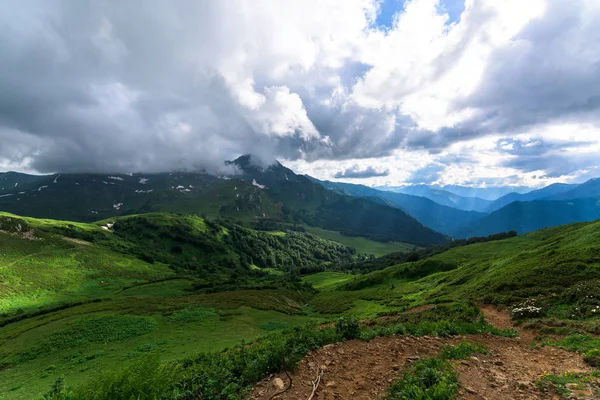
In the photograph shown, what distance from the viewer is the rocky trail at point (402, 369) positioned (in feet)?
28.9

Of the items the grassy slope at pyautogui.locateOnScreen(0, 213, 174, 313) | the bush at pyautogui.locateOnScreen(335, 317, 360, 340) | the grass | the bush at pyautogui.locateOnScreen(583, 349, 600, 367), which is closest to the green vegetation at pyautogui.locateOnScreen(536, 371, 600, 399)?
the bush at pyautogui.locateOnScreen(583, 349, 600, 367)

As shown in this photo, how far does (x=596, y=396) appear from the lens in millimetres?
7859

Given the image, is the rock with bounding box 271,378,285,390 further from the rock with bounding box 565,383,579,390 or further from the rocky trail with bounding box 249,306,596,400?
the rock with bounding box 565,383,579,390

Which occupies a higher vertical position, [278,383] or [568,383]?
[568,383]

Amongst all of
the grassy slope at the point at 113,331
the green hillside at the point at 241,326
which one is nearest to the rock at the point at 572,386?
the green hillside at the point at 241,326

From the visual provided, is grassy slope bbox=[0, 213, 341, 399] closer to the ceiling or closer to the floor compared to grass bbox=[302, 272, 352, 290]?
closer to the ceiling

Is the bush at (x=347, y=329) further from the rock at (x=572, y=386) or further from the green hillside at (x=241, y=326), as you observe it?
the rock at (x=572, y=386)

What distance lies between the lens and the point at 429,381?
28.7ft

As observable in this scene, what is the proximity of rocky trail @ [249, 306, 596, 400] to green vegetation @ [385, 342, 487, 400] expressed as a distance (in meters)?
0.35

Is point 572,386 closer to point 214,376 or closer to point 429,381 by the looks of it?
point 429,381

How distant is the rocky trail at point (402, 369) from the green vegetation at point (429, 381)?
0.35 m

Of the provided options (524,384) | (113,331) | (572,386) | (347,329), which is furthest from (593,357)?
(113,331)

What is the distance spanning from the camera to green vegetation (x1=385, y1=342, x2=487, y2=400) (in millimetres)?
7715

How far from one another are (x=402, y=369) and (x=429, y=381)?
182 centimetres
